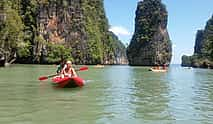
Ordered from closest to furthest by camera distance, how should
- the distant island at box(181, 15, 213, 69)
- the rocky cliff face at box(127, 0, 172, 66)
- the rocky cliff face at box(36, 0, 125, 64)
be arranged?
the rocky cliff face at box(36, 0, 125, 64) → the distant island at box(181, 15, 213, 69) → the rocky cliff face at box(127, 0, 172, 66)

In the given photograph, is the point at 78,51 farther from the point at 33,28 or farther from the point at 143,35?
the point at 143,35

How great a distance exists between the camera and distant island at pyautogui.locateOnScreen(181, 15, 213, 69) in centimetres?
9506

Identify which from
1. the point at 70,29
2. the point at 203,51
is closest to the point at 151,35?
the point at 203,51

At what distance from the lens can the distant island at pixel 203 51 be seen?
95.1 metres

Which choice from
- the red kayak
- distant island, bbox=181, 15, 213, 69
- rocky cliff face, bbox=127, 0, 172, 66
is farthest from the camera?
rocky cliff face, bbox=127, 0, 172, 66

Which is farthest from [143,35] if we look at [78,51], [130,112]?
[130,112]

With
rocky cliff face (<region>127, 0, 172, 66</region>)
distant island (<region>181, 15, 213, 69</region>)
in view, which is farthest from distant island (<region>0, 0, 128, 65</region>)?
distant island (<region>181, 15, 213, 69</region>)

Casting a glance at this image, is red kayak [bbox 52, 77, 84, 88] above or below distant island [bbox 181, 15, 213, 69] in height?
below

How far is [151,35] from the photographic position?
4820 inches

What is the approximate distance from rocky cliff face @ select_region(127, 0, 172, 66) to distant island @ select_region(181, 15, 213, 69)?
10171 mm

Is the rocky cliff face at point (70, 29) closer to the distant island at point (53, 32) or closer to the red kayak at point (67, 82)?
the distant island at point (53, 32)

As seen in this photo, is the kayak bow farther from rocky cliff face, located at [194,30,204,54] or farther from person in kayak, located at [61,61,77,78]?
rocky cliff face, located at [194,30,204,54]

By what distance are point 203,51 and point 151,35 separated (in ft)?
56.2

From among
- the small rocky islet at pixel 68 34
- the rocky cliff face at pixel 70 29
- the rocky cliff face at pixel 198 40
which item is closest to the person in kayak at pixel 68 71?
the small rocky islet at pixel 68 34
